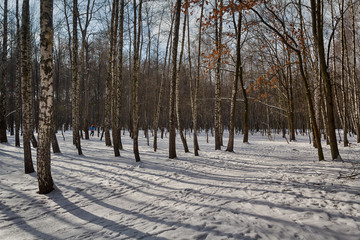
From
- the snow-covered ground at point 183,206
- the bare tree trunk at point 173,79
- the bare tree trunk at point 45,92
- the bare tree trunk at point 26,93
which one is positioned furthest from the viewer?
the bare tree trunk at point 173,79

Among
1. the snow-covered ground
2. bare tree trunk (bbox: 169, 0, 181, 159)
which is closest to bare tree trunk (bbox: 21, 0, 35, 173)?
the snow-covered ground

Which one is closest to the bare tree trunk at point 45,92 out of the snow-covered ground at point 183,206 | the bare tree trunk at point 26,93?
the snow-covered ground at point 183,206

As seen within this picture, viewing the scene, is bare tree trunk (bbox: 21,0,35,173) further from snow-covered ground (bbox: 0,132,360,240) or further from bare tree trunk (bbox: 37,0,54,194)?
bare tree trunk (bbox: 37,0,54,194)

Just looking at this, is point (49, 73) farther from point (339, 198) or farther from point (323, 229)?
point (339, 198)

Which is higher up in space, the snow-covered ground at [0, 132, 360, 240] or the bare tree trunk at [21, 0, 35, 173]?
the bare tree trunk at [21, 0, 35, 173]

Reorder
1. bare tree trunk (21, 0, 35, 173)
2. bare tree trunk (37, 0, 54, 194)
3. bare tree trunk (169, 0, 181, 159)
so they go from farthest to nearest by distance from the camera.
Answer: bare tree trunk (169, 0, 181, 159) → bare tree trunk (21, 0, 35, 173) → bare tree trunk (37, 0, 54, 194)

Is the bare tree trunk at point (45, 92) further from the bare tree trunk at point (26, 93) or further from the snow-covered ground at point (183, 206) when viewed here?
the bare tree trunk at point (26, 93)

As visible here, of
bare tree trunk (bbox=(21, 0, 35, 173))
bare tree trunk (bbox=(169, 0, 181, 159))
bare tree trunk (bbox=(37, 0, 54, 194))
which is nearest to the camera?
bare tree trunk (bbox=(37, 0, 54, 194))

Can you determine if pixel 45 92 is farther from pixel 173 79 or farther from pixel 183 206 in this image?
pixel 173 79

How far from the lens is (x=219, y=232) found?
285 centimetres

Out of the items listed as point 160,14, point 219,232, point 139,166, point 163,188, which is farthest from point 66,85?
point 219,232

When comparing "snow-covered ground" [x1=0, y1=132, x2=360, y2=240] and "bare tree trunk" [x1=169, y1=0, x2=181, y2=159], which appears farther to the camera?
"bare tree trunk" [x1=169, y1=0, x2=181, y2=159]

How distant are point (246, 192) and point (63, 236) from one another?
3582 mm

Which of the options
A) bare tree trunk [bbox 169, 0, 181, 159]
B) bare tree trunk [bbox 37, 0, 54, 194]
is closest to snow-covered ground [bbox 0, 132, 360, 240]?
bare tree trunk [bbox 37, 0, 54, 194]
